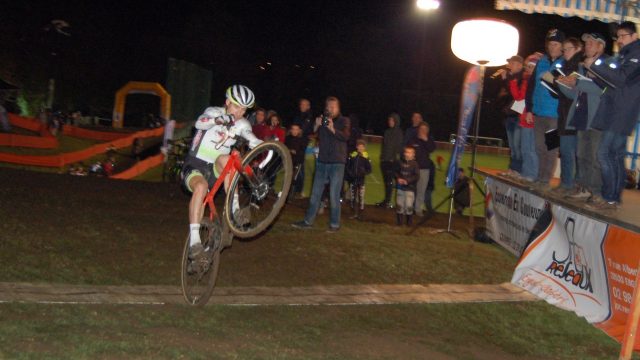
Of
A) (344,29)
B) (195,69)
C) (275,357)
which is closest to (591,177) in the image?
(275,357)

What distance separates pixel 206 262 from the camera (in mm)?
7301

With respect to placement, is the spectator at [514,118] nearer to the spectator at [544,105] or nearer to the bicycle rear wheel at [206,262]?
the spectator at [544,105]

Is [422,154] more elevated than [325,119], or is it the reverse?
[325,119]

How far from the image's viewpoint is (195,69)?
129 ft

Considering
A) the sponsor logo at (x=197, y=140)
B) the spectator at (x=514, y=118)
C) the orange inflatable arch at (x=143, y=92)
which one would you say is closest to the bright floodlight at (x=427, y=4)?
the spectator at (x=514, y=118)

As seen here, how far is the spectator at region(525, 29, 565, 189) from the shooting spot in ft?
34.9

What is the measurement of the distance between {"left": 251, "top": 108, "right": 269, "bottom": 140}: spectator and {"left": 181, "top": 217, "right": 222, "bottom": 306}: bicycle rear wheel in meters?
8.18

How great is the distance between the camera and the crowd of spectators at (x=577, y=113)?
8.59m

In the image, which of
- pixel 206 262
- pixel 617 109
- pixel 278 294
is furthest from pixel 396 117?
pixel 206 262

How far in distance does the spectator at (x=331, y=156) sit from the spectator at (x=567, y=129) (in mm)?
3334

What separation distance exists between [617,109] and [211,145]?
16.3 feet

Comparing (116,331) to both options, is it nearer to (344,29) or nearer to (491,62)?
(491,62)

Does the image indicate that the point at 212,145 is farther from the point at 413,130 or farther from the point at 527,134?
the point at 413,130

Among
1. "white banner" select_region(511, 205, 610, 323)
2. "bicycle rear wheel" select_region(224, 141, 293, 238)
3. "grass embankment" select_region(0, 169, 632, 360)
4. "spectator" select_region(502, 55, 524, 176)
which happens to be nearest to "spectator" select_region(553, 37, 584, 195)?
"white banner" select_region(511, 205, 610, 323)
